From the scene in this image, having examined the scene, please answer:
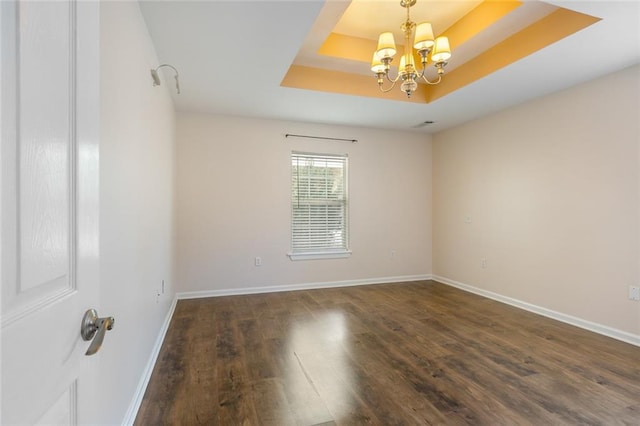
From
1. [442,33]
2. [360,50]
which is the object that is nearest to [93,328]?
[360,50]

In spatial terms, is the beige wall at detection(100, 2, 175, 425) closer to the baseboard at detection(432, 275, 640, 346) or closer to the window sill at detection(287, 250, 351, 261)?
the window sill at detection(287, 250, 351, 261)

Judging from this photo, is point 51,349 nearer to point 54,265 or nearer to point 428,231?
point 54,265

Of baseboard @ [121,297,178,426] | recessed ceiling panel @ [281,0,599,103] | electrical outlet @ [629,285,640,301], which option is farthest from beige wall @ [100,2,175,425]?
electrical outlet @ [629,285,640,301]

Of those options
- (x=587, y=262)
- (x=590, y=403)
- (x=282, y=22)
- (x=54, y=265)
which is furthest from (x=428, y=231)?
(x=54, y=265)

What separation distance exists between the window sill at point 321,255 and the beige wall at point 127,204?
2201mm

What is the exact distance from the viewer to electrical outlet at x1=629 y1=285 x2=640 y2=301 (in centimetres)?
264

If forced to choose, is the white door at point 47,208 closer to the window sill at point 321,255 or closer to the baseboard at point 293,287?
the baseboard at point 293,287

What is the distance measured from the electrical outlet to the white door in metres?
3.91

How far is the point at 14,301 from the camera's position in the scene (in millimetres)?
445

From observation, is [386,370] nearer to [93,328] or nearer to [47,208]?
[93,328]

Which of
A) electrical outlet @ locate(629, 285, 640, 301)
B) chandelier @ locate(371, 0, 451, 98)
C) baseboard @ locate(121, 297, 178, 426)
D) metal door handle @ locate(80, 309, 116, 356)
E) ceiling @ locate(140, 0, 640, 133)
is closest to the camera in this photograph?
metal door handle @ locate(80, 309, 116, 356)

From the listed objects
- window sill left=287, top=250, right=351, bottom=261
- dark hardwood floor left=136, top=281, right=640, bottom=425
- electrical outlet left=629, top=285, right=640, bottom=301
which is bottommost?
dark hardwood floor left=136, top=281, right=640, bottom=425

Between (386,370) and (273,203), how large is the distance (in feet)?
9.10

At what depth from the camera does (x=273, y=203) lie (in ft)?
14.2
